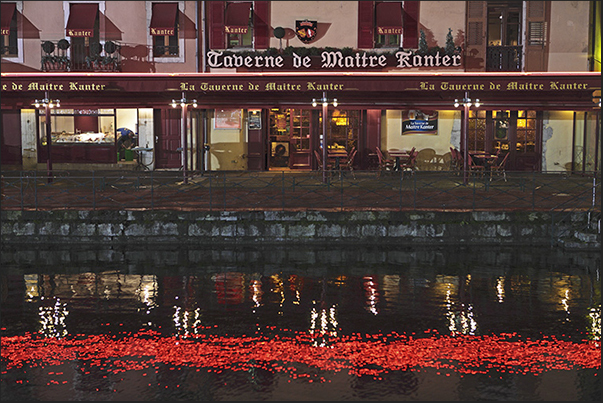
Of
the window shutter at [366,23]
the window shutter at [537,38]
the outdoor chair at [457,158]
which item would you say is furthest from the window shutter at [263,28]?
the window shutter at [537,38]

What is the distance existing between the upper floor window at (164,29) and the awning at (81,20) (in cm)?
174

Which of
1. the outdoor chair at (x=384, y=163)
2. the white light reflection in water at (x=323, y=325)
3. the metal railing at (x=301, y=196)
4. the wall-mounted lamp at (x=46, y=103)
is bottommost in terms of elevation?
the white light reflection in water at (x=323, y=325)

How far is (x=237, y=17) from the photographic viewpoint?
21.1 meters

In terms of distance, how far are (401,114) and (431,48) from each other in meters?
2.15

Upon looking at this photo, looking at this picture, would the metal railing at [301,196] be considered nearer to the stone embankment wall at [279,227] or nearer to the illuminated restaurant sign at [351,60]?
the stone embankment wall at [279,227]

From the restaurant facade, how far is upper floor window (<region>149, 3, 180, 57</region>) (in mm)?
38

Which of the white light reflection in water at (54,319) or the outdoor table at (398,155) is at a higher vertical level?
the outdoor table at (398,155)

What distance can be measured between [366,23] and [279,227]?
9564mm

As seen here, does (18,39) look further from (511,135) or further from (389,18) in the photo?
(511,135)

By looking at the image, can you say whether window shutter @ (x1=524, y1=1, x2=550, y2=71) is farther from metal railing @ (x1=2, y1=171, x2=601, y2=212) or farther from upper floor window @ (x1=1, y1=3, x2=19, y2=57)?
upper floor window @ (x1=1, y1=3, x2=19, y2=57)

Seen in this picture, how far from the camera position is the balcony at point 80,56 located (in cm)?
2094

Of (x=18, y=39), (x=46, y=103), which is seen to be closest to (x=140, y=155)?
(x=46, y=103)

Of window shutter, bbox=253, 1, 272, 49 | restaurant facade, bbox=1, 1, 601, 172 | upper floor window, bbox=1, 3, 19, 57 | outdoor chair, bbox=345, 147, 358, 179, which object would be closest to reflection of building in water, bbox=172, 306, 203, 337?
outdoor chair, bbox=345, 147, 358, 179

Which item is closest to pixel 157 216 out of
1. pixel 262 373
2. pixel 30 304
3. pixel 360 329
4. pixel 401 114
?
pixel 30 304
